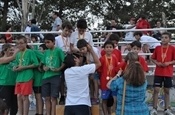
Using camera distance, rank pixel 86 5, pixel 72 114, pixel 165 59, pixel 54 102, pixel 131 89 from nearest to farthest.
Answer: pixel 131 89, pixel 72 114, pixel 54 102, pixel 165 59, pixel 86 5

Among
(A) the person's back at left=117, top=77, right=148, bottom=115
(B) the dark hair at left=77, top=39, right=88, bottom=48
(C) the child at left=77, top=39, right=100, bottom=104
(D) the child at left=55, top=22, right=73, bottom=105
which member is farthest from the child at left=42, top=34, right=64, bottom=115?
(A) the person's back at left=117, top=77, right=148, bottom=115

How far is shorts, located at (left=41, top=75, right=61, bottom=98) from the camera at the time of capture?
8.39 m

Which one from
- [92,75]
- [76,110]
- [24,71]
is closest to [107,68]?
[92,75]

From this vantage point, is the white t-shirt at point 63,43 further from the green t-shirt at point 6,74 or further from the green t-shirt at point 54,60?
the green t-shirt at point 6,74

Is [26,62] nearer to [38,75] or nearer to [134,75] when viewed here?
[38,75]

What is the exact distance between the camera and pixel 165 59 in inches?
356

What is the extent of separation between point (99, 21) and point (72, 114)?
32694 millimetres

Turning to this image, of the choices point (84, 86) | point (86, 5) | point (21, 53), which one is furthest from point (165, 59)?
point (86, 5)

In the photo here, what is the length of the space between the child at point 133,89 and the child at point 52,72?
164 centimetres

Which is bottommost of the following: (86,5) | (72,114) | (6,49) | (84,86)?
(72,114)

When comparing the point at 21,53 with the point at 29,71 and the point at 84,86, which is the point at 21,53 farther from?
the point at 84,86

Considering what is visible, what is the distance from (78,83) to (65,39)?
5.29ft

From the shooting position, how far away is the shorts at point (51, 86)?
8.39 meters

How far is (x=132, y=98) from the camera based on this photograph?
6.92 metres
